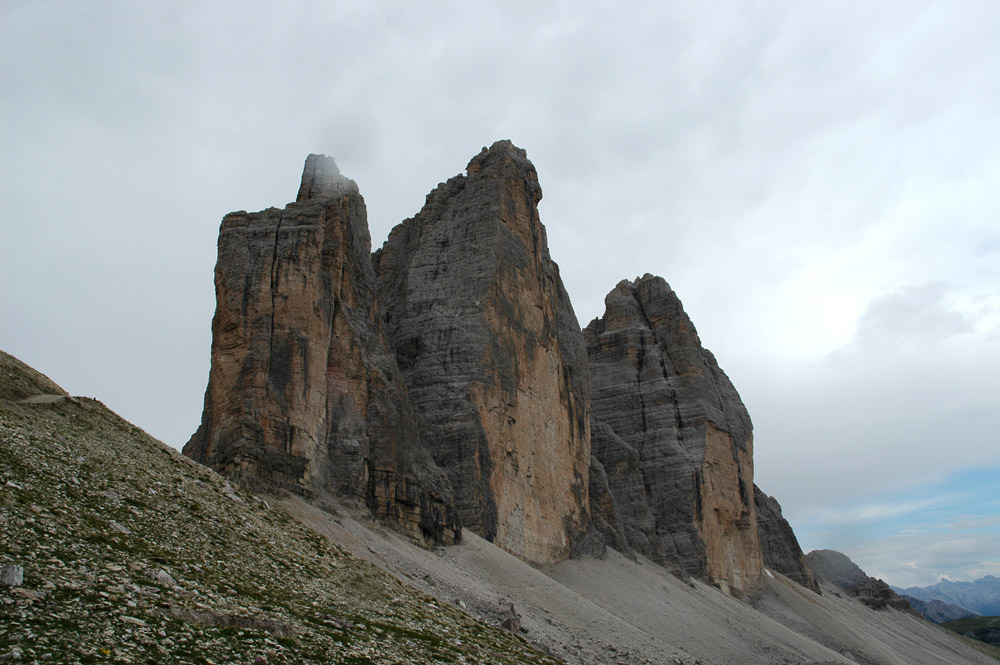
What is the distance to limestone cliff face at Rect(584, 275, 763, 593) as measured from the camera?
206 ft

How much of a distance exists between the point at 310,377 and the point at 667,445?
40.4 metres

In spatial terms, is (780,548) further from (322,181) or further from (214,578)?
(214,578)

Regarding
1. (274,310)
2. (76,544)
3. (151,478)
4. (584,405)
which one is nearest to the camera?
(76,544)

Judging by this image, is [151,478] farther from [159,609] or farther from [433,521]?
[433,521]

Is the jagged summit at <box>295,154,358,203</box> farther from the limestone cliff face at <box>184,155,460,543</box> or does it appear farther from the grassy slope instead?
the grassy slope

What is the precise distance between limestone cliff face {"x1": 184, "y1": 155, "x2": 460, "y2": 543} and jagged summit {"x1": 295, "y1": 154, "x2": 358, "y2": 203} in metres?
0.06

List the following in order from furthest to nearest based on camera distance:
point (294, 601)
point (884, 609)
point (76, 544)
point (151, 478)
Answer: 1. point (884, 609)
2. point (151, 478)
3. point (294, 601)
4. point (76, 544)

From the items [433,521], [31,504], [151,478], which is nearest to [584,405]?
[433,521]

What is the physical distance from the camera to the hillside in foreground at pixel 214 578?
1276 centimetres

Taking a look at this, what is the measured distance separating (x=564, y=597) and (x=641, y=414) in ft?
123

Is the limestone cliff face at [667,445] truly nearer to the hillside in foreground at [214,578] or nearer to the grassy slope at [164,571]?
the hillside in foreground at [214,578]

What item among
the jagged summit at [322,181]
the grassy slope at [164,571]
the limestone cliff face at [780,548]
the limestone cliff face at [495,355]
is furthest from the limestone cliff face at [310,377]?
the limestone cliff face at [780,548]

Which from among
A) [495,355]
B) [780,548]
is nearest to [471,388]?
[495,355]

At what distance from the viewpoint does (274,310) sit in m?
34.6
